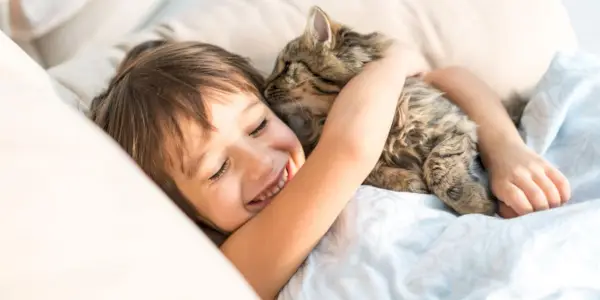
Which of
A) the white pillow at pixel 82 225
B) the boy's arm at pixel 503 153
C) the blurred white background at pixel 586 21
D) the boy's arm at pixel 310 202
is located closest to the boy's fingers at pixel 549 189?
the boy's arm at pixel 503 153

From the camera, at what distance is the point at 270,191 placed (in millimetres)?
1022

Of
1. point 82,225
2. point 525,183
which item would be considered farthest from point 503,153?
point 82,225

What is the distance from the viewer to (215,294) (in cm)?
57

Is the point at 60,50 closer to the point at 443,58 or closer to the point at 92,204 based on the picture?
the point at 443,58

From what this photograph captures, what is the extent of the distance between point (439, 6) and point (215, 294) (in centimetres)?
97

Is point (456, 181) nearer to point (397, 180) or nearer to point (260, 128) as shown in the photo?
point (397, 180)

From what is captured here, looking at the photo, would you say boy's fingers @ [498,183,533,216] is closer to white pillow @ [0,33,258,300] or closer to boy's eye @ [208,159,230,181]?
boy's eye @ [208,159,230,181]

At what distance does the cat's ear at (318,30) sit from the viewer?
3.74ft

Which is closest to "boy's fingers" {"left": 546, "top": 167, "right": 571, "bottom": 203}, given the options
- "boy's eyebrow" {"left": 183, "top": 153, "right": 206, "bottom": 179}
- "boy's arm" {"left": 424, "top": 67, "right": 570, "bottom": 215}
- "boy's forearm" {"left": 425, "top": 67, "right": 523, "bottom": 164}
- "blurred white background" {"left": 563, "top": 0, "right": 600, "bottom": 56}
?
"boy's arm" {"left": 424, "top": 67, "right": 570, "bottom": 215}

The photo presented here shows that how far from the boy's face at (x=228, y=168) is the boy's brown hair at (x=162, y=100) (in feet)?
0.06

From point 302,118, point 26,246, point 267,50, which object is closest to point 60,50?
point 267,50

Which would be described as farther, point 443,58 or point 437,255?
point 443,58

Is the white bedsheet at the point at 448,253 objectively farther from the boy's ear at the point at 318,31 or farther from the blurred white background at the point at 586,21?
the blurred white background at the point at 586,21

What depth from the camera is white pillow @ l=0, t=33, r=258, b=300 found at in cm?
51
